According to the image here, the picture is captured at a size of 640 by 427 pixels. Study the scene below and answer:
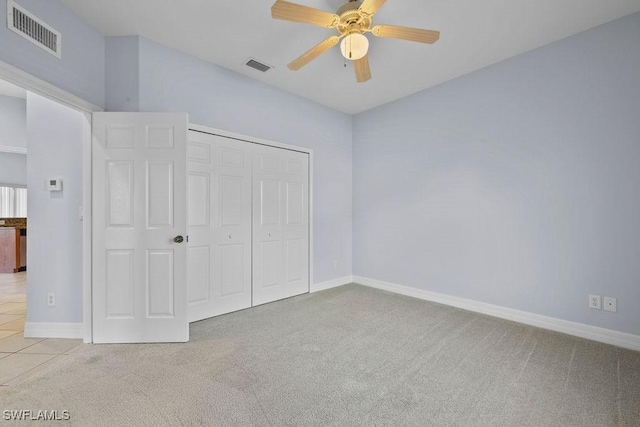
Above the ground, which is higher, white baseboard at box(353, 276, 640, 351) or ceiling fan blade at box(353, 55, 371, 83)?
ceiling fan blade at box(353, 55, 371, 83)

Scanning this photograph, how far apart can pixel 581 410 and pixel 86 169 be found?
413 centimetres

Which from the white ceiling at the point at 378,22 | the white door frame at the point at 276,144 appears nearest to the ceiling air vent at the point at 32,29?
the white ceiling at the point at 378,22

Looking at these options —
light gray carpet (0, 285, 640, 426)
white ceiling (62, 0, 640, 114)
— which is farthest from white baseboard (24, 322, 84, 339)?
white ceiling (62, 0, 640, 114)

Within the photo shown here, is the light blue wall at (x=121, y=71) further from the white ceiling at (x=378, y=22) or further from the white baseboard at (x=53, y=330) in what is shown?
the white baseboard at (x=53, y=330)

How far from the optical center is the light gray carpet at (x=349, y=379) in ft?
5.31

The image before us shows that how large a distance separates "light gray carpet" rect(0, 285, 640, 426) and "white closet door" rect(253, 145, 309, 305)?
867 millimetres

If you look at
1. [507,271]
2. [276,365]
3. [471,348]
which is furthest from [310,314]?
[507,271]

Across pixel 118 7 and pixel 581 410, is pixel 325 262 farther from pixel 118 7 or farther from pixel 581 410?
pixel 118 7

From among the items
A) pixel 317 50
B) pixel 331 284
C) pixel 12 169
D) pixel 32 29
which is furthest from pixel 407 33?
pixel 12 169

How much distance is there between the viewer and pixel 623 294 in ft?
7.98

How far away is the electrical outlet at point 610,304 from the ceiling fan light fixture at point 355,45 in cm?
309

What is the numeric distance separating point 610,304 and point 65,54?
5.23 metres

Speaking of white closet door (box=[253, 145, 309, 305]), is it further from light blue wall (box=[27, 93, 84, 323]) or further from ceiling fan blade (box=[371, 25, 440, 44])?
ceiling fan blade (box=[371, 25, 440, 44])

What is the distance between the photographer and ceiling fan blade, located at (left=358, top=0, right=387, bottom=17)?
6.13 ft
